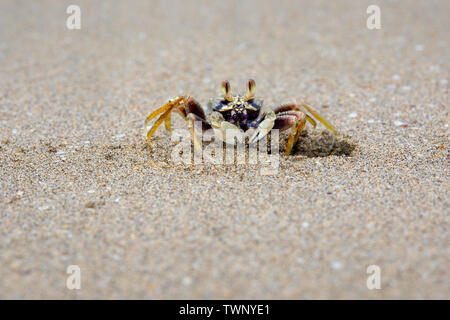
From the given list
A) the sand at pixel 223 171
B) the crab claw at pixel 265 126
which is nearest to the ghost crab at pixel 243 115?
the crab claw at pixel 265 126

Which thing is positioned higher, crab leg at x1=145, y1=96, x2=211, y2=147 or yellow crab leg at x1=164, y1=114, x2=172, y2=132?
crab leg at x1=145, y1=96, x2=211, y2=147

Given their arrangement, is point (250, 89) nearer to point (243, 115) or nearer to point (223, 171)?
point (243, 115)

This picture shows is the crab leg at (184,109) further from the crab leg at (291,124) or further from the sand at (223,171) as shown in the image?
the crab leg at (291,124)

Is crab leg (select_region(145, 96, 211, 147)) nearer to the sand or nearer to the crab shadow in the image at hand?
the sand

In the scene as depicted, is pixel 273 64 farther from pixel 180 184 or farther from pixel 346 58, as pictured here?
pixel 180 184

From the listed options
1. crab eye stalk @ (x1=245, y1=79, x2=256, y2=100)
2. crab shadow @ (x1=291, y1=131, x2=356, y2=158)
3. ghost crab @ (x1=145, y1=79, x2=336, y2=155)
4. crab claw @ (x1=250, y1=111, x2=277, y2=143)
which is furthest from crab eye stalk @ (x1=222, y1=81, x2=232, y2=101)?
crab shadow @ (x1=291, y1=131, x2=356, y2=158)
